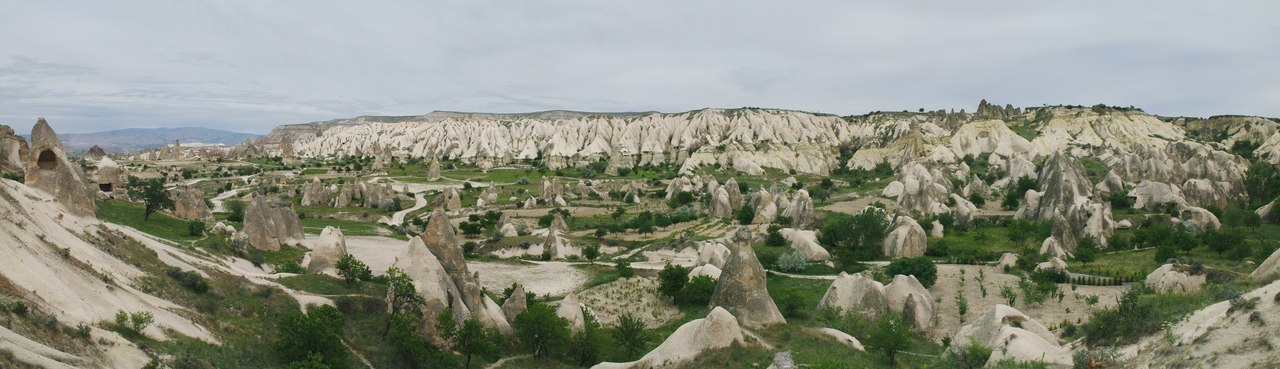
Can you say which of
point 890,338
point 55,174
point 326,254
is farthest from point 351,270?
point 890,338

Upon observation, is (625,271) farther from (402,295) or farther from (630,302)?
(402,295)

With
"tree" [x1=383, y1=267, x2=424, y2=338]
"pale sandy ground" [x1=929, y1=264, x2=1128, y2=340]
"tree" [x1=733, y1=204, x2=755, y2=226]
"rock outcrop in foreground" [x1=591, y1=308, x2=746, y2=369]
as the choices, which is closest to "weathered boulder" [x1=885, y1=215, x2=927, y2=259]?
"pale sandy ground" [x1=929, y1=264, x2=1128, y2=340]

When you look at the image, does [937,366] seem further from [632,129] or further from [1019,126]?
[632,129]

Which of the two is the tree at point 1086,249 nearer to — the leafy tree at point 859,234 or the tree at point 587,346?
the leafy tree at point 859,234

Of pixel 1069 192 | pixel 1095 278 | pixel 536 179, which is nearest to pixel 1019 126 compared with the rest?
pixel 1069 192

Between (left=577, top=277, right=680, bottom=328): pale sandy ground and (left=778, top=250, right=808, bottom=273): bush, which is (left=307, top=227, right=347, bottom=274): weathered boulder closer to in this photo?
(left=577, top=277, right=680, bottom=328): pale sandy ground

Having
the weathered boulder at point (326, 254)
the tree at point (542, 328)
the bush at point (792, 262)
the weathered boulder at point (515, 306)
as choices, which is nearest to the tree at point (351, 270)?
the weathered boulder at point (326, 254)

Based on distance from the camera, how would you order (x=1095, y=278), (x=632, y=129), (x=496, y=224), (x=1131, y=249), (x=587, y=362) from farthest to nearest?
1. (x=632, y=129)
2. (x=496, y=224)
3. (x=1131, y=249)
4. (x=1095, y=278)
5. (x=587, y=362)

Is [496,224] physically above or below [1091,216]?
below
